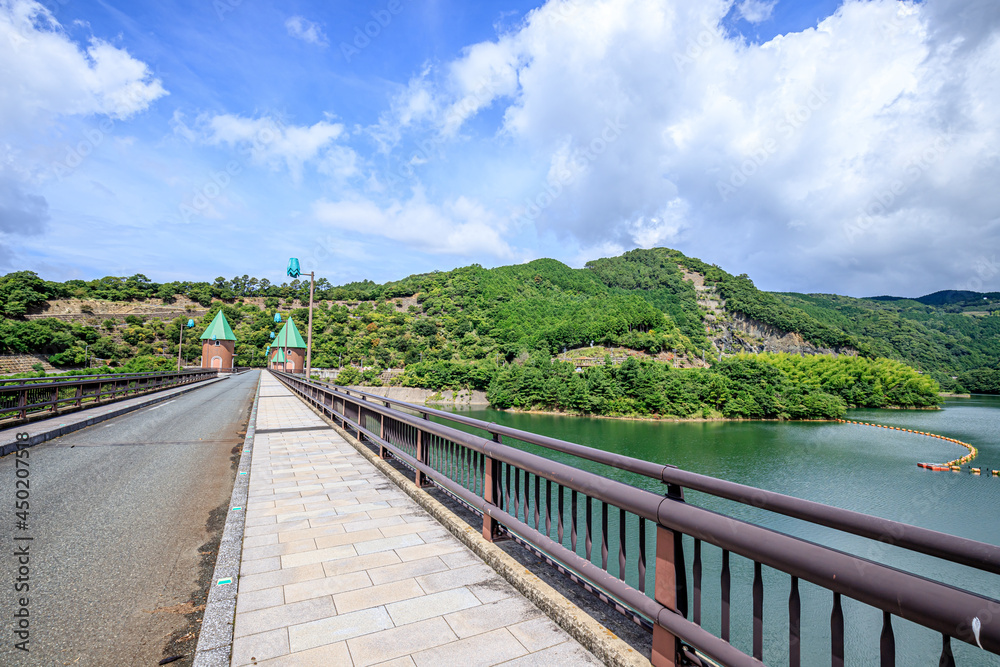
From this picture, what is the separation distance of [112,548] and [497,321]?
4940 inches

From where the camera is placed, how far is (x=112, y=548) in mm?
4418

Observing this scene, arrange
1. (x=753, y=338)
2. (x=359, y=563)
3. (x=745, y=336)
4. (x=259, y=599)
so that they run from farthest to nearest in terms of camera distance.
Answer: (x=745, y=336) < (x=753, y=338) < (x=359, y=563) < (x=259, y=599)

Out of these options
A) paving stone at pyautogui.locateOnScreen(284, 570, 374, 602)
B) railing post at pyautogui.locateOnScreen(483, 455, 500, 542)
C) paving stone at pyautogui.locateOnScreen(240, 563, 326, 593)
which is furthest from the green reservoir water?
paving stone at pyautogui.locateOnScreen(240, 563, 326, 593)

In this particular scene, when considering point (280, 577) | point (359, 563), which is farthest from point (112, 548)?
point (359, 563)

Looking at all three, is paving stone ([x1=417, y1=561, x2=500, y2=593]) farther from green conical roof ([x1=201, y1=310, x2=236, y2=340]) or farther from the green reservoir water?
green conical roof ([x1=201, y1=310, x2=236, y2=340])

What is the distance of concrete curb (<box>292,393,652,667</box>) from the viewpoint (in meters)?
2.42

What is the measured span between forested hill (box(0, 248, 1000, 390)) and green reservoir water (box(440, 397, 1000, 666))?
170 ft

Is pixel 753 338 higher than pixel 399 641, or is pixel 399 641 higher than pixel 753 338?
pixel 753 338

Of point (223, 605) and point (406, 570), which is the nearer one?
point (223, 605)

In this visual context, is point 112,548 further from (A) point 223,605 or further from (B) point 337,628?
(B) point 337,628

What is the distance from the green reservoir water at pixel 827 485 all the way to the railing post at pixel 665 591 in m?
1.18

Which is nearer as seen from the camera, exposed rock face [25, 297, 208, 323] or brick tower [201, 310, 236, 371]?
brick tower [201, 310, 236, 371]

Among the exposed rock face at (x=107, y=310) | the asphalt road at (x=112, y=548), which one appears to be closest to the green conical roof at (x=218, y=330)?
the exposed rock face at (x=107, y=310)

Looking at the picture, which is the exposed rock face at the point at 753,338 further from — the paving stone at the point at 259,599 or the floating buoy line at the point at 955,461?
the paving stone at the point at 259,599
